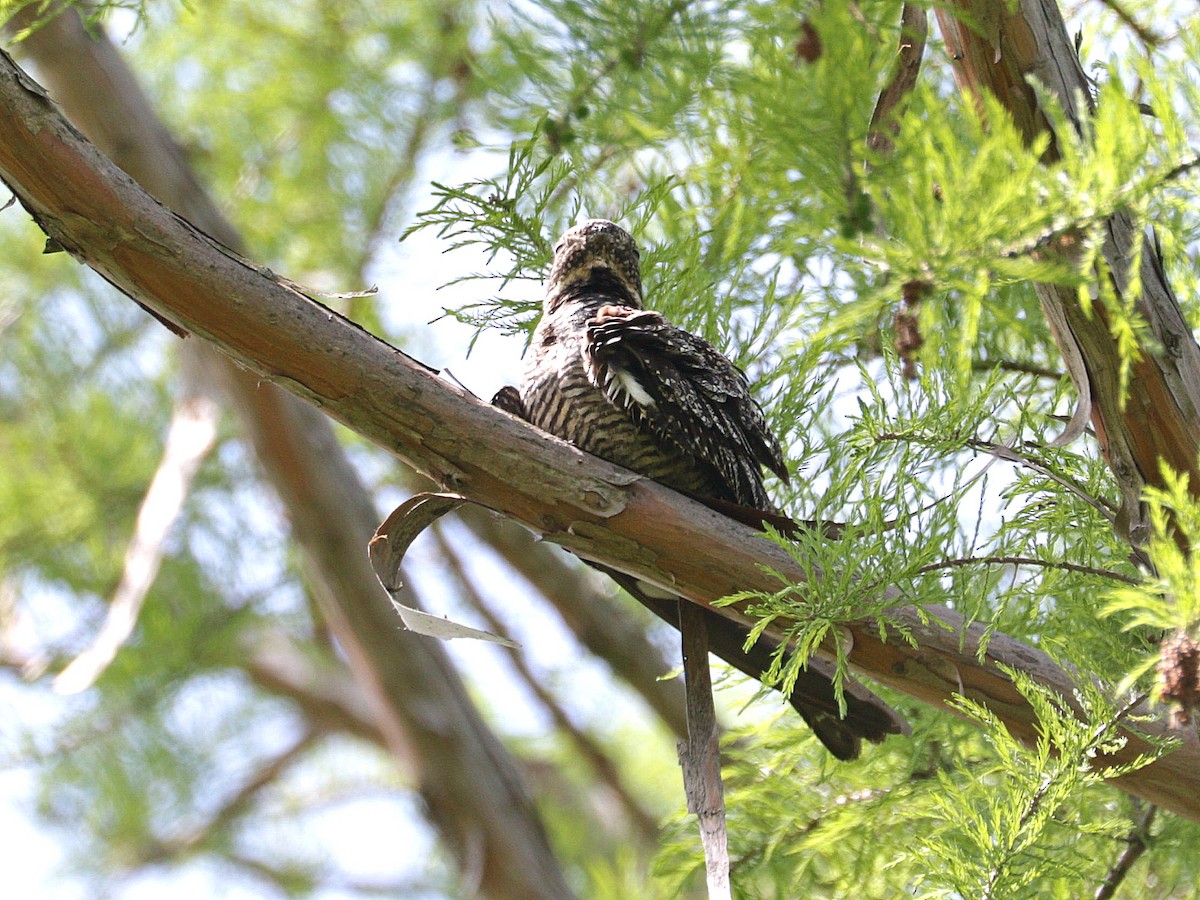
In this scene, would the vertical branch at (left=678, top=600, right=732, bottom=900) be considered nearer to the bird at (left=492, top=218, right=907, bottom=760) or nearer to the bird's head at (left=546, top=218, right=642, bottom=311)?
the bird at (left=492, top=218, right=907, bottom=760)

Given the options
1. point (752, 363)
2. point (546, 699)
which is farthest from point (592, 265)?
point (546, 699)

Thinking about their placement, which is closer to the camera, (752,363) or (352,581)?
(752,363)

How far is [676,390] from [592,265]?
41 cm

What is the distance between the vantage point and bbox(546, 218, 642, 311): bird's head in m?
2.14

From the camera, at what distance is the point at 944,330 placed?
5.72 ft

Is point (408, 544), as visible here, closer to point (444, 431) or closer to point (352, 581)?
point (444, 431)

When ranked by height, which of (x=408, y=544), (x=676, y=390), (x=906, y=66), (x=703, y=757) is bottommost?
(x=703, y=757)

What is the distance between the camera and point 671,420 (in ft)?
6.12

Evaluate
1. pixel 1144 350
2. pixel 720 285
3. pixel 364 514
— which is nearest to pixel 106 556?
pixel 364 514

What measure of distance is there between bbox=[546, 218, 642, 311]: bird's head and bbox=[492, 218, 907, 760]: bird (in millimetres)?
44

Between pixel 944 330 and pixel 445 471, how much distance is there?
2.52ft

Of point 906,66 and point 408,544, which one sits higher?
point 906,66

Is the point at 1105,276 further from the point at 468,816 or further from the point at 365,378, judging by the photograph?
the point at 468,816

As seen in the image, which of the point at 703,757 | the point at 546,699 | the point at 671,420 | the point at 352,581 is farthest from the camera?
the point at 546,699
